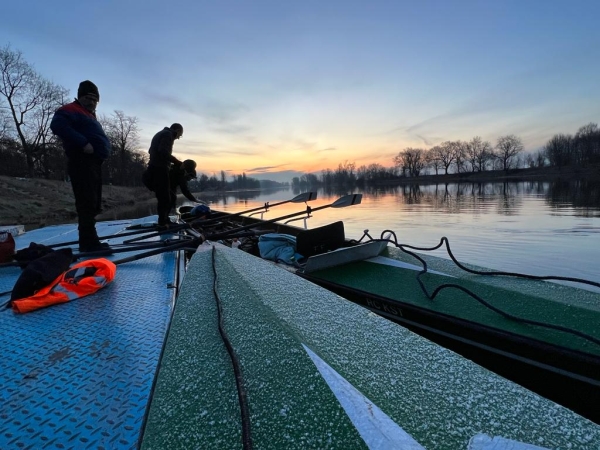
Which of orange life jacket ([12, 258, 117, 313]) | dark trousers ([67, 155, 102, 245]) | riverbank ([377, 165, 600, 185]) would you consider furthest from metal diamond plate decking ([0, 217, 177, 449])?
riverbank ([377, 165, 600, 185])

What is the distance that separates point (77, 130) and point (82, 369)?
3020mm

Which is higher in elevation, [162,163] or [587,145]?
[587,145]

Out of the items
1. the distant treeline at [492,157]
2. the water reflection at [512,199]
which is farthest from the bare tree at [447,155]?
the water reflection at [512,199]

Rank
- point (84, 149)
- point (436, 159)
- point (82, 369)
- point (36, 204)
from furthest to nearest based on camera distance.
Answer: point (436, 159) → point (36, 204) → point (84, 149) → point (82, 369)

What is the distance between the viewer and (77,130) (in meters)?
3.33

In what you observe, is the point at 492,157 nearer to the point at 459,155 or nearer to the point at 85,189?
the point at 459,155

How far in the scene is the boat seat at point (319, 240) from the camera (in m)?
3.72

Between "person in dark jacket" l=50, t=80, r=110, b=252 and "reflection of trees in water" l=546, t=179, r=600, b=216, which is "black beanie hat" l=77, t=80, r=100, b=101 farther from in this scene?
"reflection of trees in water" l=546, t=179, r=600, b=216

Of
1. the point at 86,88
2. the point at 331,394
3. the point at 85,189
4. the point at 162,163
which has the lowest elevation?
the point at 331,394

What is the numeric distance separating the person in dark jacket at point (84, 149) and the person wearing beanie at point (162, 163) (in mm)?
1866

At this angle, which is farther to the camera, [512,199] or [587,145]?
[587,145]

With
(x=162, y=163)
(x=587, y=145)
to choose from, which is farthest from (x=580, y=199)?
(x=587, y=145)

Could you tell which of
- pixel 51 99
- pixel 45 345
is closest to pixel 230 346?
pixel 45 345

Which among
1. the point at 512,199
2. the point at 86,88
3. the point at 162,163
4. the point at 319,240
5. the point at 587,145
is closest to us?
the point at 86,88
